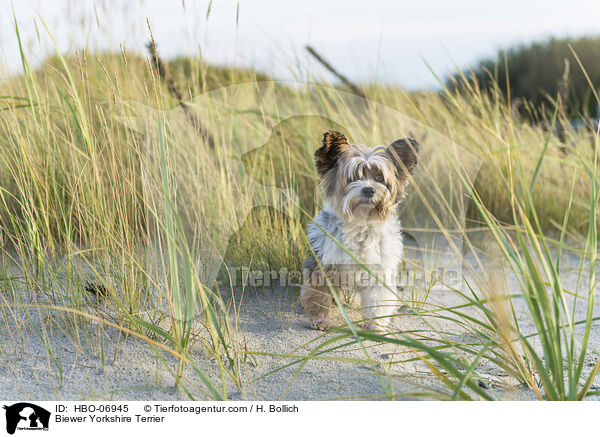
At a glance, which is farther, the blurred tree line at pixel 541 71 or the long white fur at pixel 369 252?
the blurred tree line at pixel 541 71

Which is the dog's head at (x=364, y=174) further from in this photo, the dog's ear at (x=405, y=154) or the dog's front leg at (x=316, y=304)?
the dog's front leg at (x=316, y=304)

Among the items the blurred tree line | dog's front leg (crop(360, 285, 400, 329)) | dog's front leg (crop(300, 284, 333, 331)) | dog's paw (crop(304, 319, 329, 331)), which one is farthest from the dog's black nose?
the blurred tree line

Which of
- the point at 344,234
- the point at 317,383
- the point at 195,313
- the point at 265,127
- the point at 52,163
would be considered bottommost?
the point at 317,383

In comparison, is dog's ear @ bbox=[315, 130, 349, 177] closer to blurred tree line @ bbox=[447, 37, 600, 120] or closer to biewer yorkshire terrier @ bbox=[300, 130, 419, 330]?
biewer yorkshire terrier @ bbox=[300, 130, 419, 330]

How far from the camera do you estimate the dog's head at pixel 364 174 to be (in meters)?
2.50

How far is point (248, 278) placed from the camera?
9.66ft

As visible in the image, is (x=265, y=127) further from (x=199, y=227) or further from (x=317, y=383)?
(x=317, y=383)
